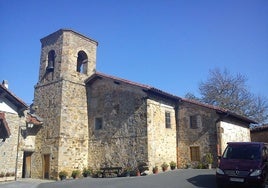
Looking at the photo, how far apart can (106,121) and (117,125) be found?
3.61 ft

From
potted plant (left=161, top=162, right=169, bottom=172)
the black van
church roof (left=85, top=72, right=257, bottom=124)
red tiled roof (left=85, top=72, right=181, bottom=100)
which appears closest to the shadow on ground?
the black van

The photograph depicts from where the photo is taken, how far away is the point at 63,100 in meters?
19.1

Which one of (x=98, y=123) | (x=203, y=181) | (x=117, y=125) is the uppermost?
(x=98, y=123)

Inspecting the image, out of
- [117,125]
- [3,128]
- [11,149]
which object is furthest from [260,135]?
[3,128]

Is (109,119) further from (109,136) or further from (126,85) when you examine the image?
(126,85)

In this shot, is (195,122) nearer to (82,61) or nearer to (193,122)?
(193,122)

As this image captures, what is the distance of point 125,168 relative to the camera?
57.4 feet

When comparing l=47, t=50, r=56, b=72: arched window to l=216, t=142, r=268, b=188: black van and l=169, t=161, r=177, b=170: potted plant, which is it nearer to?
l=169, t=161, r=177, b=170: potted plant

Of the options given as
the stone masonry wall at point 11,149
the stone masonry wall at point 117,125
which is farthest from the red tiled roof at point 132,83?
the stone masonry wall at point 11,149

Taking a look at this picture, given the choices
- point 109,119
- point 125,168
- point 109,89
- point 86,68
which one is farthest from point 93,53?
point 125,168

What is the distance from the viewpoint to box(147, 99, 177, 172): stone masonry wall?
17.2 metres

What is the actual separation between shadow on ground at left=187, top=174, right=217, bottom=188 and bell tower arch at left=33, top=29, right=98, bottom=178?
9.13 meters

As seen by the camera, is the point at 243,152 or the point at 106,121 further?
the point at 106,121

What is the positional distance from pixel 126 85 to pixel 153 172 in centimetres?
613
